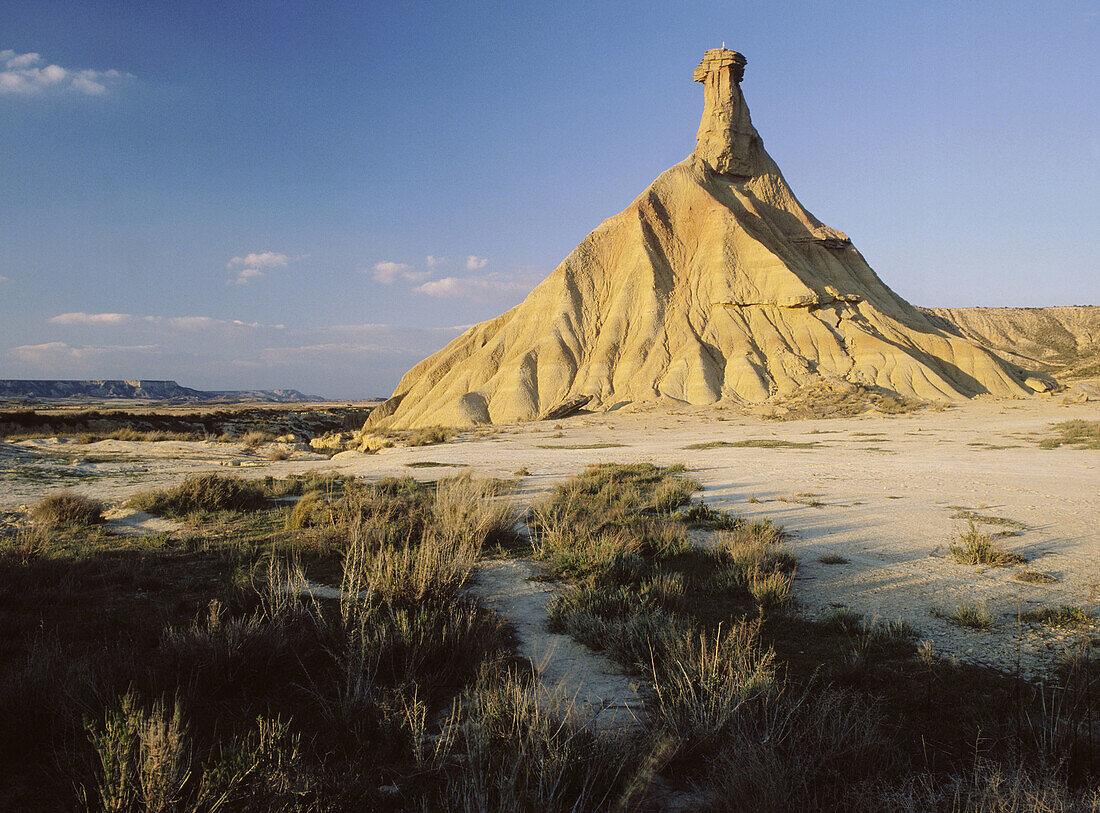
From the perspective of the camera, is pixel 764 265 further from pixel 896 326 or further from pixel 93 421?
pixel 93 421

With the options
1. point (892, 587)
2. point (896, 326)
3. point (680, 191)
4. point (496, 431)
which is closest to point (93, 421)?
point (496, 431)

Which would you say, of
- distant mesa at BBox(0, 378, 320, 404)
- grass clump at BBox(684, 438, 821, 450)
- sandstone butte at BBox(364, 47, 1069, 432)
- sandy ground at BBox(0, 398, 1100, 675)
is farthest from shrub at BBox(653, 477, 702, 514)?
distant mesa at BBox(0, 378, 320, 404)

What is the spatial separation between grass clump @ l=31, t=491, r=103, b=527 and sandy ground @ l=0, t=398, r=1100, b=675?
1566 mm

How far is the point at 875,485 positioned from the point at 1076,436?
1335 cm

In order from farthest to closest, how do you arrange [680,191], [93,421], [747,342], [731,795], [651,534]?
[680,191] < [747,342] < [93,421] < [651,534] < [731,795]

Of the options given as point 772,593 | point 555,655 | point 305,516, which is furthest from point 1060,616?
point 305,516

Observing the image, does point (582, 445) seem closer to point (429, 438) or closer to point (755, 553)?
point (429, 438)

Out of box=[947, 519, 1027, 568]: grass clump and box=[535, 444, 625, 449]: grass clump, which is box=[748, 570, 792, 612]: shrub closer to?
box=[947, 519, 1027, 568]: grass clump

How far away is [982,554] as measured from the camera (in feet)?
19.2

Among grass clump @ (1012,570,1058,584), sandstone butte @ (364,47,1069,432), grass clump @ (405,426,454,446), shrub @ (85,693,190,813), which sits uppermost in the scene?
sandstone butte @ (364,47,1069,432)

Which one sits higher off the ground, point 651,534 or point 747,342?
point 747,342

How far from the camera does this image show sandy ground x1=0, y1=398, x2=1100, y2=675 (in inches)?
194

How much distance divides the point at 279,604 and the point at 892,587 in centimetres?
535

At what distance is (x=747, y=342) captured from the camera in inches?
1662
